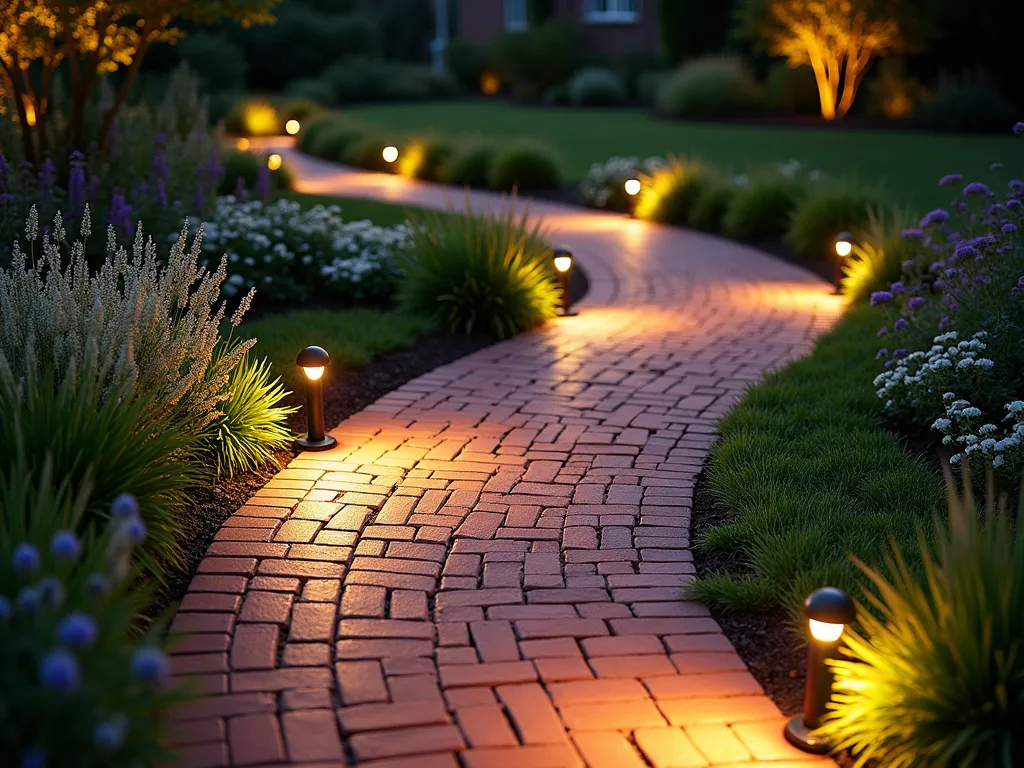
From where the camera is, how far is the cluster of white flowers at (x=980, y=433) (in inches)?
172

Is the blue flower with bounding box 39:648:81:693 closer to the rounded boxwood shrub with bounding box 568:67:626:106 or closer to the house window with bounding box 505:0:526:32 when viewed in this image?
the rounded boxwood shrub with bounding box 568:67:626:106

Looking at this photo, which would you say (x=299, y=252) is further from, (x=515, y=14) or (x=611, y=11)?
(x=515, y=14)

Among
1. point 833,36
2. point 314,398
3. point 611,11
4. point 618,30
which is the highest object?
point 611,11

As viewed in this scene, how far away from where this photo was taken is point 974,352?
16.5 feet

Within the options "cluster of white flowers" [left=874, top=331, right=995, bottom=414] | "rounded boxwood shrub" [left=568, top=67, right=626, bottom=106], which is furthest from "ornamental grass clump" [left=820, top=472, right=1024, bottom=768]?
"rounded boxwood shrub" [left=568, top=67, right=626, bottom=106]

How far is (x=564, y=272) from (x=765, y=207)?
172 inches

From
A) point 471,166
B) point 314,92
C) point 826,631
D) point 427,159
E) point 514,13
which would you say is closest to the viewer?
point 826,631

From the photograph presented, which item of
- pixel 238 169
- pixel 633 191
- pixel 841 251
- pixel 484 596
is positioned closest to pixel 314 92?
pixel 238 169

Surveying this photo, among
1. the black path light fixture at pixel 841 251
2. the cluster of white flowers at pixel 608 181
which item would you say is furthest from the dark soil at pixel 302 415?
the cluster of white flowers at pixel 608 181

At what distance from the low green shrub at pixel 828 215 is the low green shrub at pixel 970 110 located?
12.1m

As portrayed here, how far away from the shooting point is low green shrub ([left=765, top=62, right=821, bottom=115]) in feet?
82.6

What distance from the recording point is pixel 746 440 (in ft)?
16.4

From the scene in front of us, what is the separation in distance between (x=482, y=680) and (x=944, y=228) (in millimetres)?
4772

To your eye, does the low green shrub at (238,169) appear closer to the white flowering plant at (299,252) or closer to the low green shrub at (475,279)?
the white flowering plant at (299,252)
